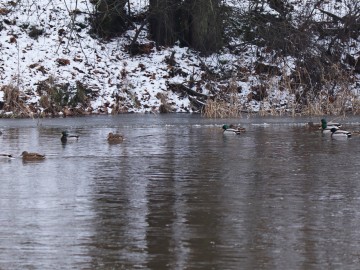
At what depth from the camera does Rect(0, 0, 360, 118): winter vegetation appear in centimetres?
3456

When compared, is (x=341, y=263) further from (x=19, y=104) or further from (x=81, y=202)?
(x=19, y=104)

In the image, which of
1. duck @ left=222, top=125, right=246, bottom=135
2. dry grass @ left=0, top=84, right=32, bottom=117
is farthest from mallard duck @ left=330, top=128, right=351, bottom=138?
dry grass @ left=0, top=84, right=32, bottom=117

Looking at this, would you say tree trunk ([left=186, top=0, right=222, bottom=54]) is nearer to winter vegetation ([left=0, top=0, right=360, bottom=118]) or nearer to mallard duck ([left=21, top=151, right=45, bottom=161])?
winter vegetation ([left=0, top=0, right=360, bottom=118])

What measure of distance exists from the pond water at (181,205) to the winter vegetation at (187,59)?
1091cm

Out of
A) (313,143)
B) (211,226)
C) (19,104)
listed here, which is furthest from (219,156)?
(19,104)

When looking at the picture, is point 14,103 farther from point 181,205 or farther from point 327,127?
point 181,205

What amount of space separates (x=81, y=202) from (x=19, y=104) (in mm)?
20238

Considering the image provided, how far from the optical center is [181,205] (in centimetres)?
1312

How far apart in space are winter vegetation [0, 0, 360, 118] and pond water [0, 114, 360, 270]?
10906mm

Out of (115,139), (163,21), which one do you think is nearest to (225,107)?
(163,21)

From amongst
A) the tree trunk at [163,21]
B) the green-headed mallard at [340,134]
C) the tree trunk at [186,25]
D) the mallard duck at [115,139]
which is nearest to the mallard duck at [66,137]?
the mallard duck at [115,139]

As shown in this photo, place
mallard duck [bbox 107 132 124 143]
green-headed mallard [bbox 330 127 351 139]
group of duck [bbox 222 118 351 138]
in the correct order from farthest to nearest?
group of duck [bbox 222 118 351 138] < green-headed mallard [bbox 330 127 351 139] < mallard duck [bbox 107 132 124 143]

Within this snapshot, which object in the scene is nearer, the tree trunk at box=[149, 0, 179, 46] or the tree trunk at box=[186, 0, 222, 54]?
the tree trunk at box=[149, 0, 179, 46]

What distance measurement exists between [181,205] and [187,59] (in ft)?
87.0
